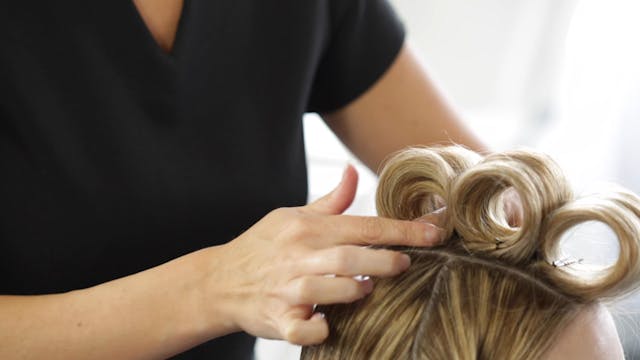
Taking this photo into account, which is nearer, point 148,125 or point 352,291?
point 352,291

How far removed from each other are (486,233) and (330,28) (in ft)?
1.61

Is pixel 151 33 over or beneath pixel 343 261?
over

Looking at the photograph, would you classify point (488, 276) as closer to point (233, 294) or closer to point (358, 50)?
point (233, 294)

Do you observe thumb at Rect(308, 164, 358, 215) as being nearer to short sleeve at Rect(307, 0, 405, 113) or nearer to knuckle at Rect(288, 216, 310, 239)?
knuckle at Rect(288, 216, 310, 239)

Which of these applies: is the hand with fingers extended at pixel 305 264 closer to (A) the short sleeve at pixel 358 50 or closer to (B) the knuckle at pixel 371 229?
(B) the knuckle at pixel 371 229

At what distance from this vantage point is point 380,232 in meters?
0.77

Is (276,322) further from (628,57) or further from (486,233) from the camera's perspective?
(628,57)

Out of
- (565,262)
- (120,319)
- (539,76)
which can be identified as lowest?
(539,76)

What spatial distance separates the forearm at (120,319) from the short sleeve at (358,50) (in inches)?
17.6

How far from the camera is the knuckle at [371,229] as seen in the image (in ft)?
2.53

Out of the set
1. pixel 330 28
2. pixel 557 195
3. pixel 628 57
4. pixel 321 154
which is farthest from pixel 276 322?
pixel 628 57

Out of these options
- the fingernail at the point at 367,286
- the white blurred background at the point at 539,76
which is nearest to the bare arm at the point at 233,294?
the fingernail at the point at 367,286

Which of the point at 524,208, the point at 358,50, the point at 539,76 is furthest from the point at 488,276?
the point at 539,76

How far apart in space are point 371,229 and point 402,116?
1.53ft
